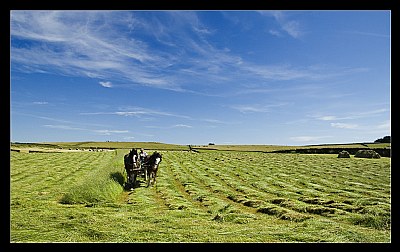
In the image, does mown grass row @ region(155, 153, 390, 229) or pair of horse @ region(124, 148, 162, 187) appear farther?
pair of horse @ region(124, 148, 162, 187)

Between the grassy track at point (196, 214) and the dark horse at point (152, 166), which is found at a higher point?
the dark horse at point (152, 166)

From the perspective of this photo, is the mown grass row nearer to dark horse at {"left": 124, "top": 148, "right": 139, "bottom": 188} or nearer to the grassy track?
the grassy track

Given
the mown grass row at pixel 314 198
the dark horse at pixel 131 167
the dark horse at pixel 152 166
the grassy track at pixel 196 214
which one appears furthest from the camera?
the dark horse at pixel 152 166

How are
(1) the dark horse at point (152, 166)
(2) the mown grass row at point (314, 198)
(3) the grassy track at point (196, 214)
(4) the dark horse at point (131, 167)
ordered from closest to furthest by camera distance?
(3) the grassy track at point (196, 214), (2) the mown grass row at point (314, 198), (4) the dark horse at point (131, 167), (1) the dark horse at point (152, 166)

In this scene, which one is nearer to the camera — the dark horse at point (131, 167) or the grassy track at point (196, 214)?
the grassy track at point (196, 214)

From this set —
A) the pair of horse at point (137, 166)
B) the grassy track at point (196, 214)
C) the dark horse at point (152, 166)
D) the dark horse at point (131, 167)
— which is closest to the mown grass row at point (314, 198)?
the grassy track at point (196, 214)

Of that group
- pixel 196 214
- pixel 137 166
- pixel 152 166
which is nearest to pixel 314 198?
pixel 196 214

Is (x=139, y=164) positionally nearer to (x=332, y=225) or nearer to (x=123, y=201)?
(x=123, y=201)

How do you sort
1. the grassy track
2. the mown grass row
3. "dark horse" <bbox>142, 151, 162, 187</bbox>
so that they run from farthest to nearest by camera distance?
"dark horse" <bbox>142, 151, 162, 187</bbox> → the mown grass row → the grassy track

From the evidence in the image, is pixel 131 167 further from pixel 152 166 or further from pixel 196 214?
pixel 196 214

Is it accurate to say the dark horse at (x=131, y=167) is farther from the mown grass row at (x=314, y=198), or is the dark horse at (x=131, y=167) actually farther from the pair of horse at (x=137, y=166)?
the mown grass row at (x=314, y=198)

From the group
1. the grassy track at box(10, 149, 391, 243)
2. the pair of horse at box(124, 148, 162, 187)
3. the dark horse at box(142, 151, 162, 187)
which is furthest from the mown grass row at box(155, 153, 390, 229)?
the pair of horse at box(124, 148, 162, 187)
